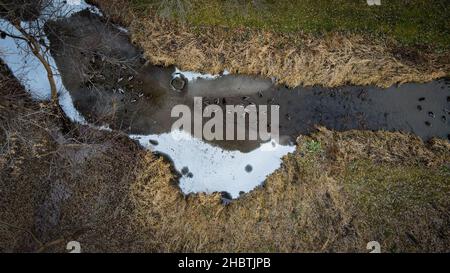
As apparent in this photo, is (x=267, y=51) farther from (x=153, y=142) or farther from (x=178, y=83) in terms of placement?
(x=153, y=142)

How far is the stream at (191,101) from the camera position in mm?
10641

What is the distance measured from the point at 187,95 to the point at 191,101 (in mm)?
198

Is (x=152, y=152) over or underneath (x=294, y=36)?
underneath

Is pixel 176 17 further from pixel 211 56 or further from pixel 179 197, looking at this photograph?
pixel 179 197

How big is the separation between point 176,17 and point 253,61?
2342 mm

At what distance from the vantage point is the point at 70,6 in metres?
10.7

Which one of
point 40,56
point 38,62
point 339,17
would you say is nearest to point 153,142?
point 40,56

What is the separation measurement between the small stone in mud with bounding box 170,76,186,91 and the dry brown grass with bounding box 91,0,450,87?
36cm

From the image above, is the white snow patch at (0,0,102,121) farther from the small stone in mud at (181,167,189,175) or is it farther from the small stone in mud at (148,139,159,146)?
the small stone in mud at (181,167,189,175)

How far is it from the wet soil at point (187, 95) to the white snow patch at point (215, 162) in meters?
0.26

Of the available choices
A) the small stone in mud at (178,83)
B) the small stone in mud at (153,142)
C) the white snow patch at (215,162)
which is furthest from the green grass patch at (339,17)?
the small stone in mud at (153,142)

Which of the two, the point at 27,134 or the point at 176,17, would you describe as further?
the point at 176,17

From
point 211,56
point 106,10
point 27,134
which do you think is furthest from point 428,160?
point 27,134

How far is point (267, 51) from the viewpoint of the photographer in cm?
1053
